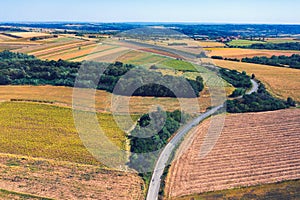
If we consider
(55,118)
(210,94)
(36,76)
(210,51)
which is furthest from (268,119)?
(210,51)

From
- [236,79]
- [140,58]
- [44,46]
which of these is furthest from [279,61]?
[44,46]

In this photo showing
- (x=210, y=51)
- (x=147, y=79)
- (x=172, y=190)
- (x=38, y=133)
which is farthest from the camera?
(x=210, y=51)

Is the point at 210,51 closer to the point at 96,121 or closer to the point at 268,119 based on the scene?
the point at 268,119

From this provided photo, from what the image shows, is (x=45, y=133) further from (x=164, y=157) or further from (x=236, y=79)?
(x=236, y=79)

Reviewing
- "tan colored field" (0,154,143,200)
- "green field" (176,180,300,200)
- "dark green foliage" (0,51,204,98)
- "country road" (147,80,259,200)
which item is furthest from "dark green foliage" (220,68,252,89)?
"tan colored field" (0,154,143,200)

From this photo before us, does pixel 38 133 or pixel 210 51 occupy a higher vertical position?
pixel 210 51

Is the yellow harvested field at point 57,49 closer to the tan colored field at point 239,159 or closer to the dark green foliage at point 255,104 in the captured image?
the dark green foliage at point 255,104
